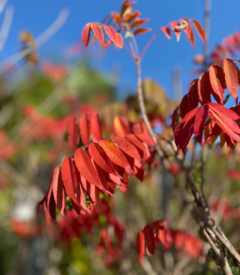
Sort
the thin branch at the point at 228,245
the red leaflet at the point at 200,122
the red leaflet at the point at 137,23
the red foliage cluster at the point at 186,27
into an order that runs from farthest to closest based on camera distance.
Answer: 1. the red leaflet at the point at 137,23
2. the red foliage cluster at the point at 186,27
3. the thin branch at the point at 228,245
4. the red leaflet at the point at 200,122

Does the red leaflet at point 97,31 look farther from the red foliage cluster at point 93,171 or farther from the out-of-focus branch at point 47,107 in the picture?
the out-of-focus branch at point 47,107

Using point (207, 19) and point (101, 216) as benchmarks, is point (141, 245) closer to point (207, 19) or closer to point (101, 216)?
point (101, 216)

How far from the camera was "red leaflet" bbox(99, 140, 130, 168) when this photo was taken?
844mm

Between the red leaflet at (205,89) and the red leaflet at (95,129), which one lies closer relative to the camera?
the red leaflet at (205,89)

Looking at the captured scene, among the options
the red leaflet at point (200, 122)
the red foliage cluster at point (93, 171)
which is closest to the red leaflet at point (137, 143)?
the red foliage cluster at point (93, 171)

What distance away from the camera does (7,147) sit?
5637 mm

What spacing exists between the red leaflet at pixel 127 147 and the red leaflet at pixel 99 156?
0.25 ft

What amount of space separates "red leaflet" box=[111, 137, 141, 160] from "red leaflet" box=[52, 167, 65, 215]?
0.25 m

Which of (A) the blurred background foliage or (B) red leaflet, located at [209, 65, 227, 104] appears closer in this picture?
(B) red leaflet, located at [209, 65, 227, 104]

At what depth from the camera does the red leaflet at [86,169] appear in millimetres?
798

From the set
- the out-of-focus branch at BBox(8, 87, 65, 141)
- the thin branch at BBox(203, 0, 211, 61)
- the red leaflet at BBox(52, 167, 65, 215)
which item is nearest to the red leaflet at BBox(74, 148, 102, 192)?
the red leaflet at BBox(52, 167, 65, 215)

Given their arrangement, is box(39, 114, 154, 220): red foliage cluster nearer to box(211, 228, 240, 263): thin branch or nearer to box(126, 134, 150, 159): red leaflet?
box(126, 134, 150, 159): red leaflet

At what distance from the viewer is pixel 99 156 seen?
868 millimetres

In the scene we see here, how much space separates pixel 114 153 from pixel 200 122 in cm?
33
